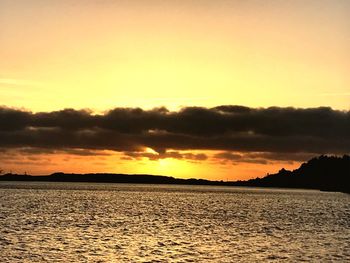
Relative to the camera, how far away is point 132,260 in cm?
5544

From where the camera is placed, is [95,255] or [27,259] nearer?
[27,259]

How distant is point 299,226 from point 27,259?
59.6m

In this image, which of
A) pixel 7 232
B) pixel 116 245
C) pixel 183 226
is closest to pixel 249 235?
pixel 183 226

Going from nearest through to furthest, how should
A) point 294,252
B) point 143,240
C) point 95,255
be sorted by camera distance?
point 95,255, point 294,252, point 143,240

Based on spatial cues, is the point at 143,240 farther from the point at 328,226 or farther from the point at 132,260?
the point at 328,226

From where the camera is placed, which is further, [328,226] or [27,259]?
[328,226]

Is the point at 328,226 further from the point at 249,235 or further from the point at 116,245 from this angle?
the point at 116,245

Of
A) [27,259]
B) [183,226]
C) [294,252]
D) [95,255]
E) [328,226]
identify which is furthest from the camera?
[328,226]

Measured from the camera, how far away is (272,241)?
243 feet

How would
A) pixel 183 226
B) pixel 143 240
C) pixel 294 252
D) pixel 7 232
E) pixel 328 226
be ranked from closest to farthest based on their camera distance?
pixel 294 252 → pixel 143 240 → pixel 7 232 → pixel 183 226 → pixel 328 226

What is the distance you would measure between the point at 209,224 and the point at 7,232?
131ft

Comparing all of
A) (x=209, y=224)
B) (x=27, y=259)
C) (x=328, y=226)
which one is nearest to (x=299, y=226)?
(x=328, y=226)

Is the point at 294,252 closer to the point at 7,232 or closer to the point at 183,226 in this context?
the point at 183,226

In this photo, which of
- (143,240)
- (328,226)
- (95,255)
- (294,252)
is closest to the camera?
(95,255)
